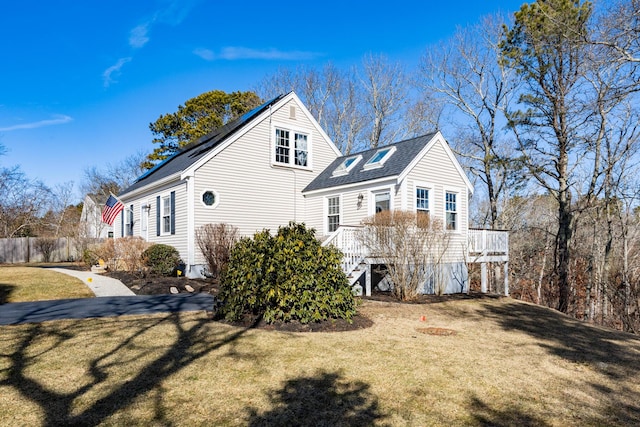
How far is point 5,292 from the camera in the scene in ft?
32.6

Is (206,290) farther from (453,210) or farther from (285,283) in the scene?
(453,210)

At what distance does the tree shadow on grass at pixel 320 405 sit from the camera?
3.49 meters

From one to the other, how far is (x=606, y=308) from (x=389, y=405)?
19.5m

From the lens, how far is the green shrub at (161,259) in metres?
13.3

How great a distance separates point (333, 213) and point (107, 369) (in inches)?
456

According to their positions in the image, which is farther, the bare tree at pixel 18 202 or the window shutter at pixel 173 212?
the bare tree at pixel 18 202

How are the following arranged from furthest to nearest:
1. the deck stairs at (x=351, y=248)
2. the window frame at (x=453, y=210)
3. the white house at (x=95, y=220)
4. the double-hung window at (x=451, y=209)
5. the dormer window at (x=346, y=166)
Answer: the white house at (x=95, y=220)
the dormer window at (x=346, y=166)
the double-hung window at (x=451, y=209)
the window frame at (x=453, y=210)
the deck stairs at (x=351, y=248)

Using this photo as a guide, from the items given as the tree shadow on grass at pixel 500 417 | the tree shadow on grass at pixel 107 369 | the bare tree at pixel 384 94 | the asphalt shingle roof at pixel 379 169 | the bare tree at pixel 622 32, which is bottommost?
the tree shadow on grass at pixel 500 417

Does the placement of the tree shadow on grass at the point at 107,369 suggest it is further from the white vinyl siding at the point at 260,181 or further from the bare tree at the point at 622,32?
the bare tree at the point at 622,32

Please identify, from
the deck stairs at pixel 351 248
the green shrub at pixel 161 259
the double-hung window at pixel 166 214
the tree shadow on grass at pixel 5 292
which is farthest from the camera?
the double-hung window at pixel 166 214

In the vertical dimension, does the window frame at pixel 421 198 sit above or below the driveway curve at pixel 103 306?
above

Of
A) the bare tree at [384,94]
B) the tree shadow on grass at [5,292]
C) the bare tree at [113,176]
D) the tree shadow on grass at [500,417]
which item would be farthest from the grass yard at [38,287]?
the bare tree at [113,176]

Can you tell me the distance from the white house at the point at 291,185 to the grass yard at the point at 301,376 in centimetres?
711

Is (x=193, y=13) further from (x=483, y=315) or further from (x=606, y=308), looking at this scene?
(x=606, y=308)
